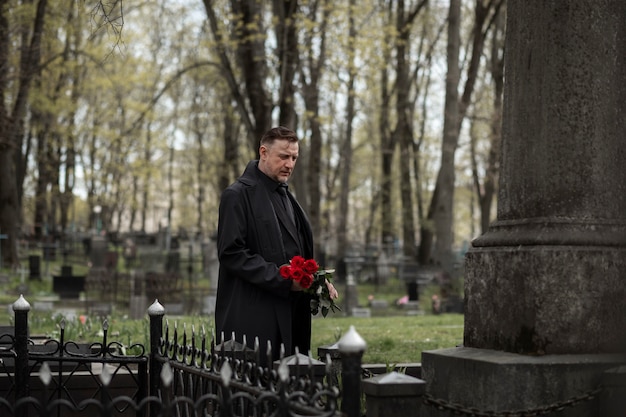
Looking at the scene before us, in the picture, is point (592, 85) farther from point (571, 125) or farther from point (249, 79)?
point (249, 79)

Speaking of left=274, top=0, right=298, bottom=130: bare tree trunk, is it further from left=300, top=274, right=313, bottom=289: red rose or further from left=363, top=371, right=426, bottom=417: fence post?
left=363, top=371, right=426, bottom=417: fence post

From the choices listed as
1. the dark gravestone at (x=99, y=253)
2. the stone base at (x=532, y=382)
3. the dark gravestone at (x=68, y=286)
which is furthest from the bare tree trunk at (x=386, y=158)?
the stone base at (x=532, y=382)

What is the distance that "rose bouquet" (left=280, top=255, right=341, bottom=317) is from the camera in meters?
5.82

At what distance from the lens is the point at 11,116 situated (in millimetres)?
23188

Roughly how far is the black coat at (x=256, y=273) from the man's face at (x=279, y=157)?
12cm

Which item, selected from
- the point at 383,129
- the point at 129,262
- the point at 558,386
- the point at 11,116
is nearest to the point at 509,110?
the point at 558,386

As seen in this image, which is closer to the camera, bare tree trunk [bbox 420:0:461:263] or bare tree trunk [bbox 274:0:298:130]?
bare tree trunk [bbox 274:0:298:130]

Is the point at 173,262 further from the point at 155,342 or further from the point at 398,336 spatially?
the point at 155,342

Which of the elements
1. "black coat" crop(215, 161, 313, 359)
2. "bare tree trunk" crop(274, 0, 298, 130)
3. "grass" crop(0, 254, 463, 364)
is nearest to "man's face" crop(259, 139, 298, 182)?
"black coat" crop(215, 161, 313, 359)

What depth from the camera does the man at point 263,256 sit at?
605 centimetres

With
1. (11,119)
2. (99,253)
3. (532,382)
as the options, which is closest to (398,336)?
(532,382)

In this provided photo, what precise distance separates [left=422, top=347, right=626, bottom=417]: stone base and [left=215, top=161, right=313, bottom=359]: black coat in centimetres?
121

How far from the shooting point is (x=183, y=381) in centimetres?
590

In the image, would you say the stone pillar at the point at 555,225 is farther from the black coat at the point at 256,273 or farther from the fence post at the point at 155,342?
the fence post at the point at 155,342
